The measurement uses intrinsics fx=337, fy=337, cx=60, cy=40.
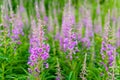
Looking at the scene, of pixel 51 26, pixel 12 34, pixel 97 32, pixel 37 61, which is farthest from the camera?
pixel 97 32

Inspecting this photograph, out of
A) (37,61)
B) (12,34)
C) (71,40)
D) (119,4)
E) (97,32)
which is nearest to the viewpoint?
(37,61)

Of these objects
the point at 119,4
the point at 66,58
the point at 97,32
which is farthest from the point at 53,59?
the point at 119,4

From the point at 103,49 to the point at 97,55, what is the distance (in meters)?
1.54

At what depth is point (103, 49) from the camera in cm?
473

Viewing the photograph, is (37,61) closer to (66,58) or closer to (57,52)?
(66,58)

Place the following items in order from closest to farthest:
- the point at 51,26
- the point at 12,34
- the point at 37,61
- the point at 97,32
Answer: the point at 37,61
the point at 12,34
the point at 51,26
the point at 97,32

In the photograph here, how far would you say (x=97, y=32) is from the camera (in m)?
7.97

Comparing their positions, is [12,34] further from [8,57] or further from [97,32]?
[97,32]

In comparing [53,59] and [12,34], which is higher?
[12,34]

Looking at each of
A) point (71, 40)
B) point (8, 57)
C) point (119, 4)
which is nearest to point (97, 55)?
point (71, 40)

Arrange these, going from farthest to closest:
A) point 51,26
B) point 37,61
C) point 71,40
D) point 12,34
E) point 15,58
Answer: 1. point 51,26
2. point 12,34
3. point 15,58
4. point 71,40
5. point 37,61

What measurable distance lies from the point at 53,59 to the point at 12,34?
924 millimetres

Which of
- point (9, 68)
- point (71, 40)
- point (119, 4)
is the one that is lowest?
point (9, 68)

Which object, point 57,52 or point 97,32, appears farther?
point 97,32
